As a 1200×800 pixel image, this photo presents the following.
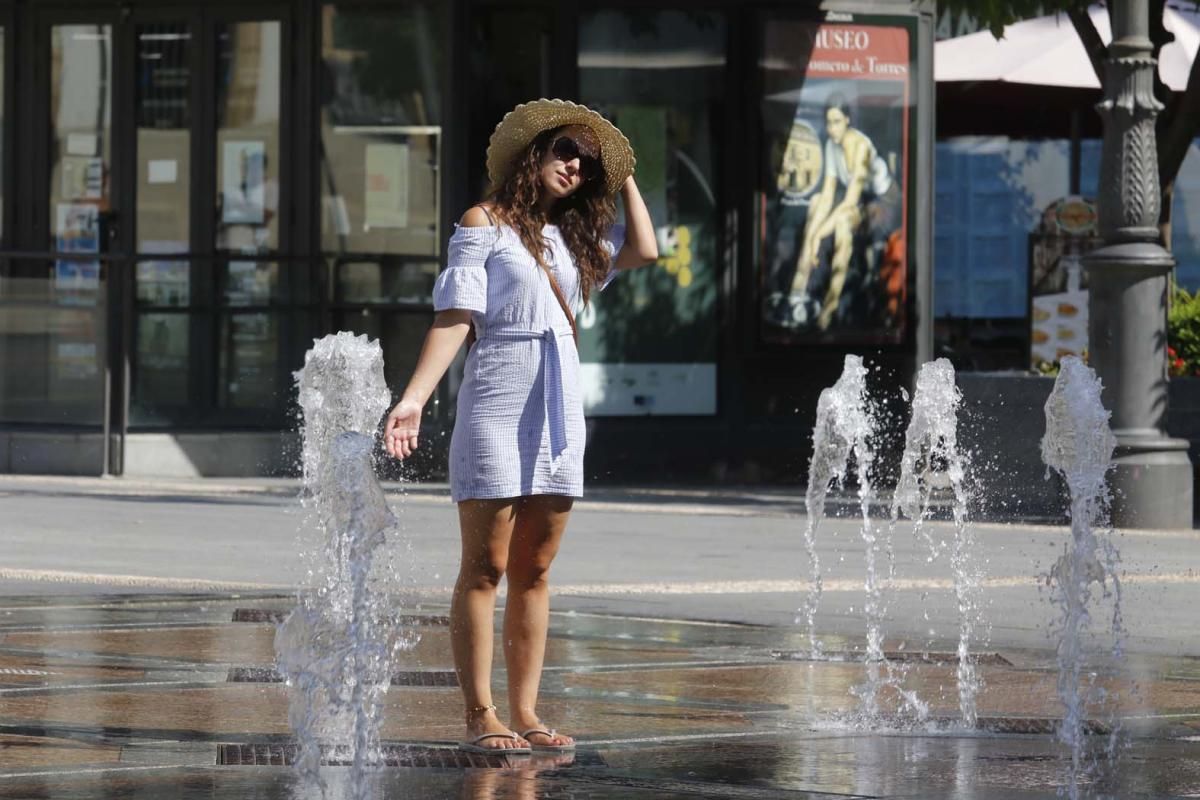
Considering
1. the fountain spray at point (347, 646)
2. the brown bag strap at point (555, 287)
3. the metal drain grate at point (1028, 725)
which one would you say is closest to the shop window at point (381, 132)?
the fountain spray at point (347, 646)

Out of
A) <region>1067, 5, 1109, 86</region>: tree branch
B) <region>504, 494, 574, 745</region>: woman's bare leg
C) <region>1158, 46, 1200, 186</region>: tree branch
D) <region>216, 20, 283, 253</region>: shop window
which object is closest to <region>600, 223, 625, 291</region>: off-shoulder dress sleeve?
<region>504, 494, 574, 745</region>: woman's bare leg

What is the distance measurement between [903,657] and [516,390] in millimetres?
2782

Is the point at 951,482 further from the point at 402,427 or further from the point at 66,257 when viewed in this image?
the point at 402,427

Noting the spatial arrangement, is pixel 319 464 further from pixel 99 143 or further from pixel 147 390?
pixel 99 143

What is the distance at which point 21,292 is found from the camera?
1653 cm

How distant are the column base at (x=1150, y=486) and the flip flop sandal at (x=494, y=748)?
8384mm

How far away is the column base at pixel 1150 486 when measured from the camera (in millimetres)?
13945

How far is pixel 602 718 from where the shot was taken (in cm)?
691

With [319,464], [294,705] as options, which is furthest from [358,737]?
[319,464]

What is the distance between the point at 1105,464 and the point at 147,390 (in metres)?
10.8

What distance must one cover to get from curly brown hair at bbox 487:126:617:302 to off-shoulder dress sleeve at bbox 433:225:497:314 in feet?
0.31

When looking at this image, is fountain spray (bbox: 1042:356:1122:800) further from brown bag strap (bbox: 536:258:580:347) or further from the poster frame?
the poster frame

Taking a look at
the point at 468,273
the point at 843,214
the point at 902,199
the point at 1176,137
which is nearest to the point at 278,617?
the point at 468,273

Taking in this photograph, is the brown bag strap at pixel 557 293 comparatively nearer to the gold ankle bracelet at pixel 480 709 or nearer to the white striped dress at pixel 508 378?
the white striped dress at pixel 508 378
